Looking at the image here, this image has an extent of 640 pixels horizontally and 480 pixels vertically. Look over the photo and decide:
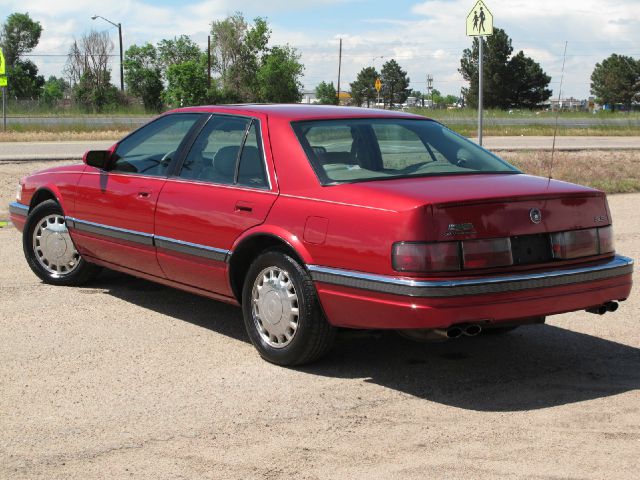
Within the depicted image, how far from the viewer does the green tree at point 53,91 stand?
65.2 m

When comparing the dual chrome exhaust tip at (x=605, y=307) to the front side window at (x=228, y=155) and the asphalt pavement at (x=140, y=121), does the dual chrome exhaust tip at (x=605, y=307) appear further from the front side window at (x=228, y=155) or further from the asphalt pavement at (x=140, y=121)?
the asphalt pavement at (x=140, y=121)

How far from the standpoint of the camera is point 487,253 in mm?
5074

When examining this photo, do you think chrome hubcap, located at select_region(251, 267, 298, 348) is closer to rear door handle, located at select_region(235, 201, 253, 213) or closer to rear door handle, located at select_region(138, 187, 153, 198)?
rear door handle, located at select_region(235, 201, 253, 213)

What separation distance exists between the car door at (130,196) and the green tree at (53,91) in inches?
2201

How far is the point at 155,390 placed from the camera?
5270 mm

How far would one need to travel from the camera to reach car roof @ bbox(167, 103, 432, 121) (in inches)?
244

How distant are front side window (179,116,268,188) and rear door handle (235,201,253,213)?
13 centimetres

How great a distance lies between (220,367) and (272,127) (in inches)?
58.0

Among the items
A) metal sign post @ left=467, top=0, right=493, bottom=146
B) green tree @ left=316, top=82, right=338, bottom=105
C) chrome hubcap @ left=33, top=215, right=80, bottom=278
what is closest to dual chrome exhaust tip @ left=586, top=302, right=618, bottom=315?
chrome hubcap @ left=33, top=215, right=80, bottom=278

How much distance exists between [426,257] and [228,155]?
1835 mm

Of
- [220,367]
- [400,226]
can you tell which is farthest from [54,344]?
[400,226]

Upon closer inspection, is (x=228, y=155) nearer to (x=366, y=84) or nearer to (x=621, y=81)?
(x=621, y=81)

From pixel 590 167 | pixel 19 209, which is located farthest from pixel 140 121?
pixel 19 209

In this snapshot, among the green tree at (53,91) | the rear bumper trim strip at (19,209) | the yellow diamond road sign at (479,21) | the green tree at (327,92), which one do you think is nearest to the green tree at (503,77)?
the green tree at (327,92)
